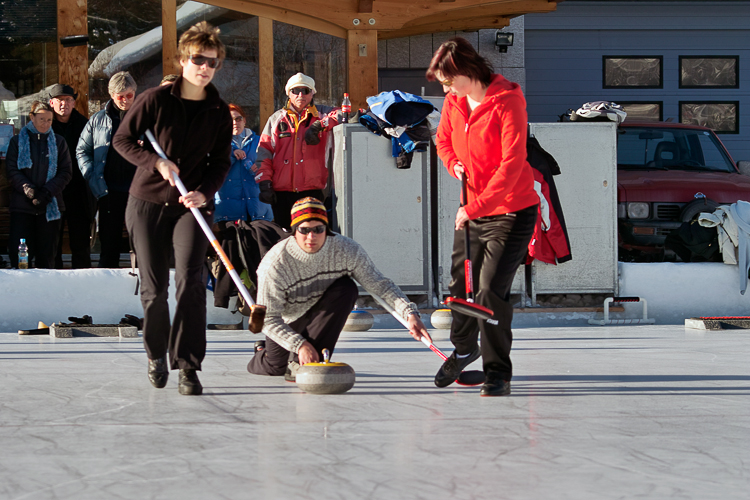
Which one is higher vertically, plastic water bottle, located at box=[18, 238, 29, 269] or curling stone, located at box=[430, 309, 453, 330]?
plastic water bottle, located at box=[18, 238, 29, 269]

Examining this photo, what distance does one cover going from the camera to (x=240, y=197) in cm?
773

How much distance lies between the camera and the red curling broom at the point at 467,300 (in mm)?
4352

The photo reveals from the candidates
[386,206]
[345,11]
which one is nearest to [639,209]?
[386,206]

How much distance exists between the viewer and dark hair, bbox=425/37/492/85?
14.3ft

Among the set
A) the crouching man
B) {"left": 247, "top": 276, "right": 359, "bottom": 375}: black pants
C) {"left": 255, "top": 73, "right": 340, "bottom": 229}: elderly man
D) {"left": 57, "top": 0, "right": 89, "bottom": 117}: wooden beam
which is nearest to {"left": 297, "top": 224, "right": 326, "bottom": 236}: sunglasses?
the crouching man

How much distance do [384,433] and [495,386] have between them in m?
Result: 1.04

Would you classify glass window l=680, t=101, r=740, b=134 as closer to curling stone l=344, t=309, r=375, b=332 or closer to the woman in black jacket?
curling stone l=344, t=309, r=375, b=332

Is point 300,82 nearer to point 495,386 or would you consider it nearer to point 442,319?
point 442,319

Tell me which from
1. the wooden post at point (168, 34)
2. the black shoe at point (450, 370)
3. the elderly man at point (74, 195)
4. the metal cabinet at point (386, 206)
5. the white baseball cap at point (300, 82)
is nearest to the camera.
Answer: the black shoe at point (450, 370)

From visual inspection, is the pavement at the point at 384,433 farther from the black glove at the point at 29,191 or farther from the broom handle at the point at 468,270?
the black glove at the point at 29,191

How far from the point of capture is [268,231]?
7.12 meters

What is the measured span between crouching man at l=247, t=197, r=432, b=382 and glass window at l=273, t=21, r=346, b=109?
7126 millimetres

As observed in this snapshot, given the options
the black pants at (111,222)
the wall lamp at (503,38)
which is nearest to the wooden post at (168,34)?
the black pants at (111,222)

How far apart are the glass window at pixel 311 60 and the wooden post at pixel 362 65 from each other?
136 millimetres
